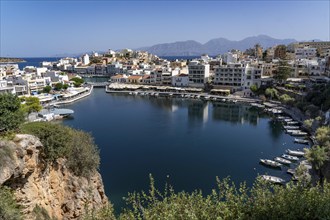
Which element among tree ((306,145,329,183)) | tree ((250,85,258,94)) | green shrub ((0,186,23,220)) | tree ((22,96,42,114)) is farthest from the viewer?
tree ((250,85,258,94))

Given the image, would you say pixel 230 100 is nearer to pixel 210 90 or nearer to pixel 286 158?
pixel 210 90

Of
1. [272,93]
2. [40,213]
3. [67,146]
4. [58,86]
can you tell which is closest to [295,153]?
[67,146]

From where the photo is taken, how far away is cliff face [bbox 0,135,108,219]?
9.34 meters

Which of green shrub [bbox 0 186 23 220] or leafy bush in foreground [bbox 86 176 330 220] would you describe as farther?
green shrub [bbox 0 186 23 220]

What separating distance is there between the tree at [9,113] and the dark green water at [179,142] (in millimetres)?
9288

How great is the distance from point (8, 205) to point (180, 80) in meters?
61.7

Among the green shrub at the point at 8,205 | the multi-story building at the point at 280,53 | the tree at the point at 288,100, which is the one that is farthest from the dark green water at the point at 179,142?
the multi-story building at the point at 280,53

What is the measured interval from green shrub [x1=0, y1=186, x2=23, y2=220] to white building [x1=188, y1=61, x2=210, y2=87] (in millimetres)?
58664

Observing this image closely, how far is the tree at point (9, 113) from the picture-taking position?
10641 mm

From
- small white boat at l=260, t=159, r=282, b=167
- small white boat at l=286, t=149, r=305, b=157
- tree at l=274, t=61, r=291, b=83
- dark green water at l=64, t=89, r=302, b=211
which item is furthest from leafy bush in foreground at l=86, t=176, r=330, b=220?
tree at l=274, t=61, r=291, b=83

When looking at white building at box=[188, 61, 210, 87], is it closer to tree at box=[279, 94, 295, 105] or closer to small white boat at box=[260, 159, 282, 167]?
tree at box=[279, 94, 295, 105]

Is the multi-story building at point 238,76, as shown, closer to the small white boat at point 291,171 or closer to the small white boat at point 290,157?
the small white boat at point 290,157

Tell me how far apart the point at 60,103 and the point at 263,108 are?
38128 millimetres

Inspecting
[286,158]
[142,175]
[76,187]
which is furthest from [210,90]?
[76,187]
